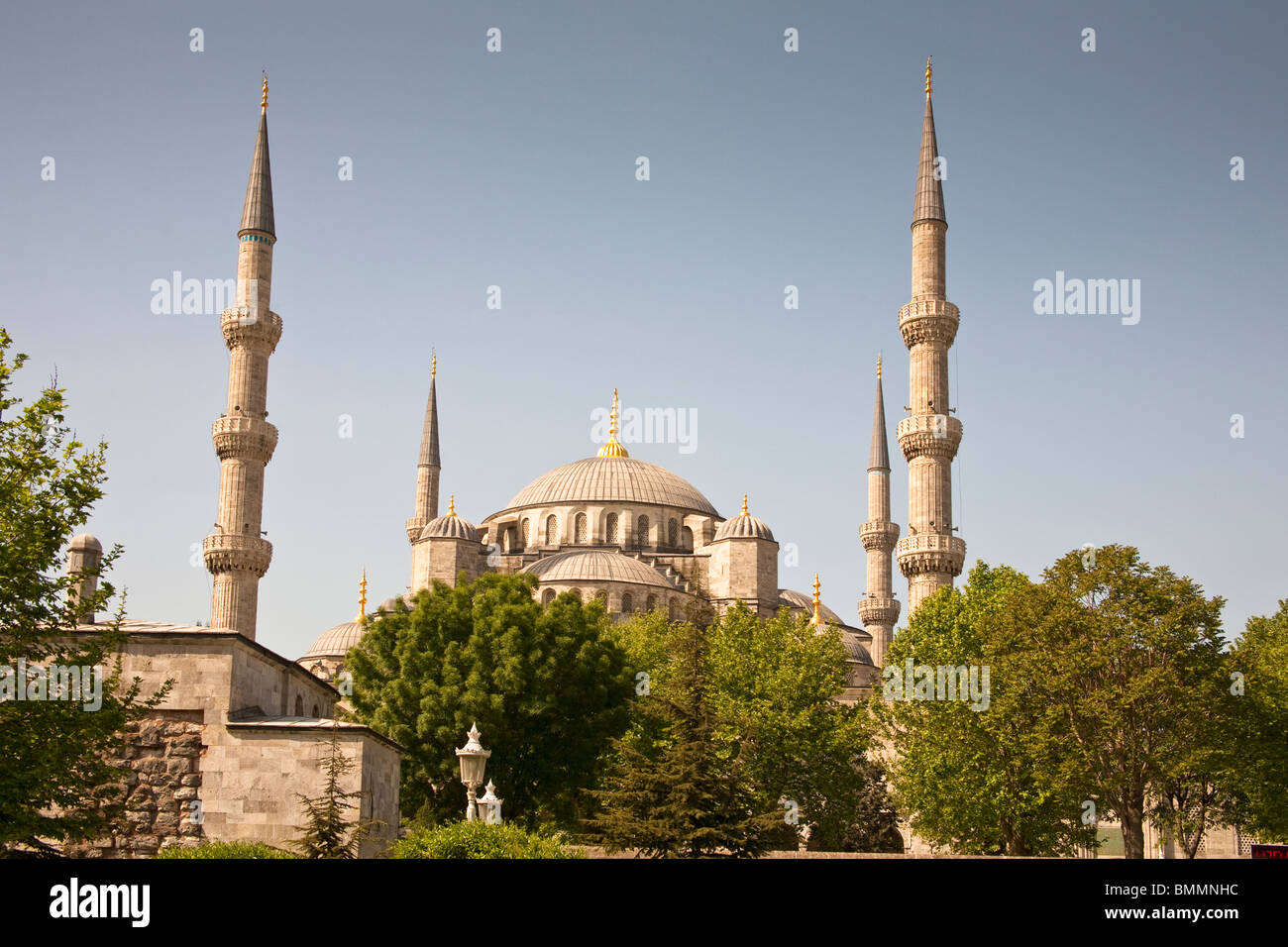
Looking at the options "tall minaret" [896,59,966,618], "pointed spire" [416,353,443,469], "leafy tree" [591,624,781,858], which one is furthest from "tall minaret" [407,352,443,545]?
"leafy tree" [591,624,781,858]

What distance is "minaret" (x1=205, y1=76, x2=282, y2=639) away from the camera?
1738 inches

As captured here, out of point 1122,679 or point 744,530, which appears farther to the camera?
point 744,530

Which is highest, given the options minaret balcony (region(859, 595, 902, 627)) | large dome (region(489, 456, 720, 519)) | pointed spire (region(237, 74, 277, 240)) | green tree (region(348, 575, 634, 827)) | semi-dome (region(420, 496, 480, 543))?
pointed spire (region(237, 74, 277, 240))

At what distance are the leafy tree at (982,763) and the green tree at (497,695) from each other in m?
7.29

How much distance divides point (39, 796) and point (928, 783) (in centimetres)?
2216

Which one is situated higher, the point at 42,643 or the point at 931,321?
the point at 931,321

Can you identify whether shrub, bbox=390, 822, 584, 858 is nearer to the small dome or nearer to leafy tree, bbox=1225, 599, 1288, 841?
leafy tree, bbox=1225, 599, 1288, 841

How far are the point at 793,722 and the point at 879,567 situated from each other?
31336 millimetres

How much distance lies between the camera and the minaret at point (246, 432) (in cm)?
4416

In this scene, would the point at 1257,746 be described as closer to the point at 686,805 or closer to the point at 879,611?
the point at 686,805

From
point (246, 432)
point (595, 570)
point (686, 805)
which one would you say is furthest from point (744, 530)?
point (686, 805)

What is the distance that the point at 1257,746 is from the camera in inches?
1148

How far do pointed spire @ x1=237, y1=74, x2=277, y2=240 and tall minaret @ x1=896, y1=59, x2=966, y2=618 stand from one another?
70.9 feet
